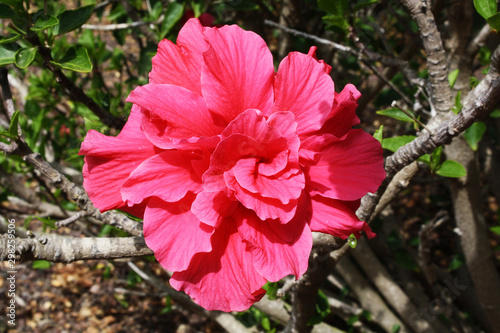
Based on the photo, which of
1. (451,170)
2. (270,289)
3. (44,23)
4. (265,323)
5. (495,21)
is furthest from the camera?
(265,323)

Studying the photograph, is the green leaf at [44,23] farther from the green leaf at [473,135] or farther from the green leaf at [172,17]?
the green leaf at [473,135]

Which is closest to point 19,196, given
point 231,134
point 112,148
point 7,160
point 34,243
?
point 7,160

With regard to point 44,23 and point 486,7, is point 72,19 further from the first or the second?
point 486,7

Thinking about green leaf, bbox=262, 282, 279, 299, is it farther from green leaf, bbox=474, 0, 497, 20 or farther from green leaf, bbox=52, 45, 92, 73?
green leaf, bbox=474, 0, 497, 20

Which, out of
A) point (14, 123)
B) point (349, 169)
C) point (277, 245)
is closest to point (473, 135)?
point (349, 169)

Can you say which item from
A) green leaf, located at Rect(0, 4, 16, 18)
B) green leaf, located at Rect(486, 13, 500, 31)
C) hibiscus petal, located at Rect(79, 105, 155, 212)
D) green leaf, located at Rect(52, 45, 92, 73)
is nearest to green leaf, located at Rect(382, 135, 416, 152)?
green leaf, located at Rect(486, 13, 500, 31)

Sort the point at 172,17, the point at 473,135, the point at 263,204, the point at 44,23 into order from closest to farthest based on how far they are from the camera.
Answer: the point at 263,204, the point at 44,23, the point at 473,135, the point at 172,17
